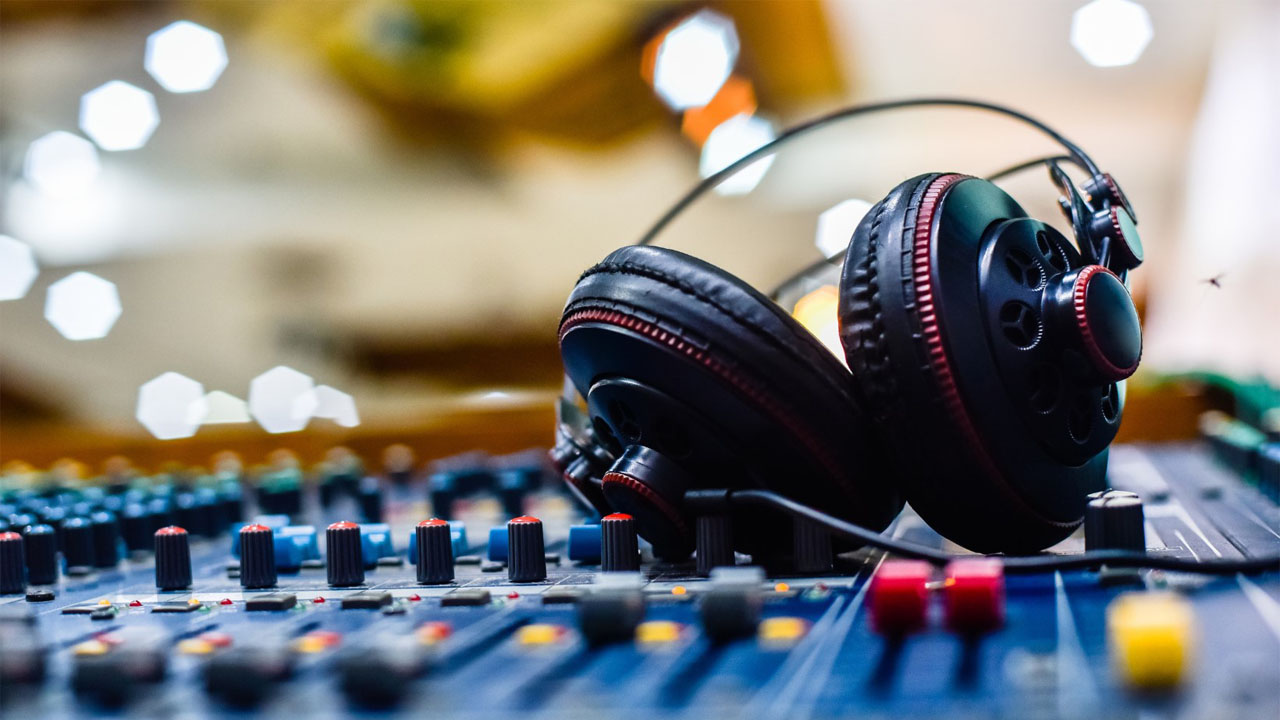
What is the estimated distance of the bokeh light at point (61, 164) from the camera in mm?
3016

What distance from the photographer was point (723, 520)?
779 millimetres

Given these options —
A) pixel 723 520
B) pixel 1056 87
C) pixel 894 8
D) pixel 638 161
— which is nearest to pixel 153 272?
pixel 638 161

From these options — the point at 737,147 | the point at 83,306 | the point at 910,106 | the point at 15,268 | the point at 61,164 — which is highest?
the point at 61,164

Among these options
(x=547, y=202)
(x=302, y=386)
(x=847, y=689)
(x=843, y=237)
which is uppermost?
(x=547, y=202)

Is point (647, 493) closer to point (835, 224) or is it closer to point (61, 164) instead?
point (835, 224)

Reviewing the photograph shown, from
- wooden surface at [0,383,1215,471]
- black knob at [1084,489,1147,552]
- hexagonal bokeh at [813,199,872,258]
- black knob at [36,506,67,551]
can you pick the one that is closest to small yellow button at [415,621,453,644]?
black knob at [1084,489,1147,552]

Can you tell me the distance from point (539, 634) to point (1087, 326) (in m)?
0.43

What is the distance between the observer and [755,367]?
725 mm

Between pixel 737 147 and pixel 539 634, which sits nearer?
pixel 539 634

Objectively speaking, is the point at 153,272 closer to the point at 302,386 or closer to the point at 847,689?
the point at 302,386

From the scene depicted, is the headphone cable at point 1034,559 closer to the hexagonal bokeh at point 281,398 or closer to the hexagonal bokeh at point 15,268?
the hexagonal bokeh at point 281,398

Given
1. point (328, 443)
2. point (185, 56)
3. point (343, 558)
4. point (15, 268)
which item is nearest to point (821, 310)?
point (343, 558)

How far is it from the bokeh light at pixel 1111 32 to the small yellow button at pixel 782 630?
2373 millimetres

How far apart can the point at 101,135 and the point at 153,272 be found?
422 mm
